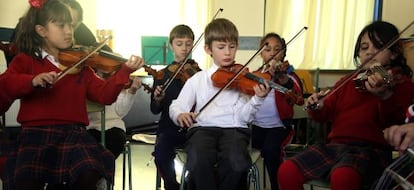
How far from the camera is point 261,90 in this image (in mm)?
1467

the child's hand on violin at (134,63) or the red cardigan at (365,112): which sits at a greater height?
the child's hand on violin at (134,63)

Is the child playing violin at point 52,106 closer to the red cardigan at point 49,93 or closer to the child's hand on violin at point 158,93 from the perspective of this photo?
the red cardigan at point 49,93

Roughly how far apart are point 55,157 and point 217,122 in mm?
605

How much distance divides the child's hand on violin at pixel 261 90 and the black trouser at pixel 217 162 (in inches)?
6.9

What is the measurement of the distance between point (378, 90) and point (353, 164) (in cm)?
27

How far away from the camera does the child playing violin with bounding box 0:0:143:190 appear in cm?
118

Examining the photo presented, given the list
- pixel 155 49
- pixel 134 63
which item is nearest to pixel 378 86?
pixel 134 63

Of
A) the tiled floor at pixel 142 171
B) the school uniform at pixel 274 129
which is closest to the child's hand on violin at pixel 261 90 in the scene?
the school uniform at pixel 274 129

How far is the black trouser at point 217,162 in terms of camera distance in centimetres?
133

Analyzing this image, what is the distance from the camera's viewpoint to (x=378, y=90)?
1.30 metres

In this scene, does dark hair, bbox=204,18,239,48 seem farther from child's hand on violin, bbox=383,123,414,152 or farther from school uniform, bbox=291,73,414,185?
child's hand on violin, bbox=383,123,414,152

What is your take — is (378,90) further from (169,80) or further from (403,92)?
(169,80)

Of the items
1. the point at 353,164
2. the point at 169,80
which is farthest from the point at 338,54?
the point at 353,164

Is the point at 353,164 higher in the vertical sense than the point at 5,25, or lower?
lower
